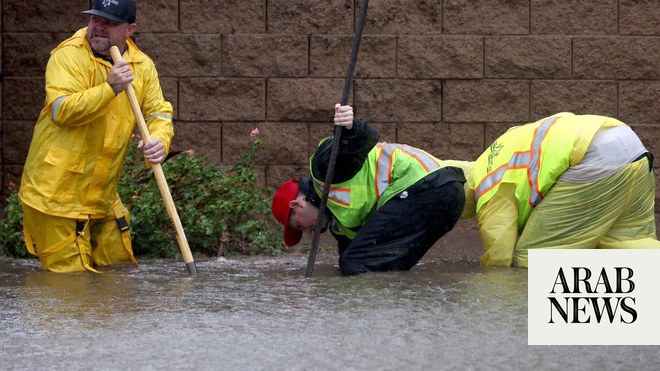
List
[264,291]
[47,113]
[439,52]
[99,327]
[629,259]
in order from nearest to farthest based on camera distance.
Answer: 1. [99,327]
2. [629,259]
3. [264,291]
4. [47,113]
5. [439,52]

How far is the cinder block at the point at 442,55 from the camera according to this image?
855cm

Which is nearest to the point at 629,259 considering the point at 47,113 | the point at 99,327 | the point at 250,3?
the point at 99,327

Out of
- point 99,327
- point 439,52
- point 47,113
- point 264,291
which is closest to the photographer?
point 99,327

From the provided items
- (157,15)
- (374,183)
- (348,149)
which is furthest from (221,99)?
(348,149)

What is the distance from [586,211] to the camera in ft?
20.6

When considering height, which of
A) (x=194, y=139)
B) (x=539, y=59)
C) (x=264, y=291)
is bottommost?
(x=264, y=291)

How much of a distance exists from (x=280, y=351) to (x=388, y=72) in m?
4.66

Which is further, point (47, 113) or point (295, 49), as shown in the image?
point (295, 49)

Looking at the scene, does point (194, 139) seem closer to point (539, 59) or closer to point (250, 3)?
point (250, 3)

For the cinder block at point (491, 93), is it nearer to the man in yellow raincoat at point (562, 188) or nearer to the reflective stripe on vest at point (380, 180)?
the man in yellow raincoat at point (562, 188)

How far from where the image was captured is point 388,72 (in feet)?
28.1

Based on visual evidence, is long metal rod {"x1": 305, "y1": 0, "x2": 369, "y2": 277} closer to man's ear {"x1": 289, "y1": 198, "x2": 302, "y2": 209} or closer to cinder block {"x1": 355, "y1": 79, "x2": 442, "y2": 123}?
man's ear {"x1": 289, "y1": 198, "x2": 302, "y2": 209}

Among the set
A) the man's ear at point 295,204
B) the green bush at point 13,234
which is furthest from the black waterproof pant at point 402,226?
the green bush at point 13,234

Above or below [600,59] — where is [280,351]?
below
